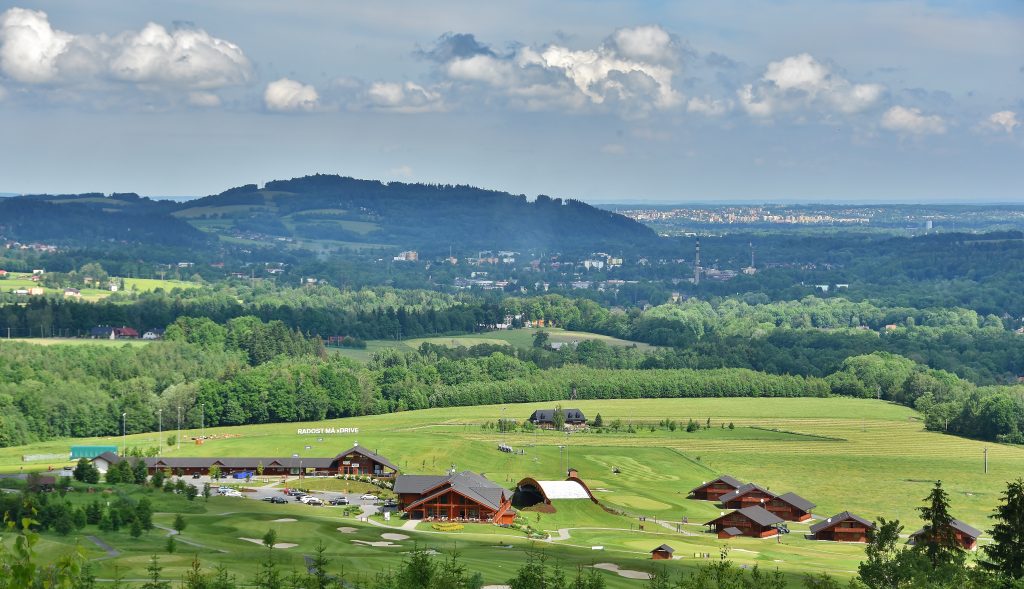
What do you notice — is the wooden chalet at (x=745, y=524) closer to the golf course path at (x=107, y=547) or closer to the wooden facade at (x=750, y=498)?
the wooden facade at (x=750, y=498)

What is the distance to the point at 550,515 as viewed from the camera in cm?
9000

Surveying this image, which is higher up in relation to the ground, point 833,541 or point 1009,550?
point 1009,550

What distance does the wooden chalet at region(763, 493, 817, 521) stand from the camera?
94.7m

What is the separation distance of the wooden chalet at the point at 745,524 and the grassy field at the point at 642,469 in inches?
68.4

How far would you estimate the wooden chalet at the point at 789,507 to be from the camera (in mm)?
94688

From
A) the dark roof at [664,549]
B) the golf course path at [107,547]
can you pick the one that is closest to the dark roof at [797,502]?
the dark roof at [664,549]

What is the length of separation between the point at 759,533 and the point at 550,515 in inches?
557

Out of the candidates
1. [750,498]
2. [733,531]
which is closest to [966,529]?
[733,531]

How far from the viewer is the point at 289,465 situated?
105 meters

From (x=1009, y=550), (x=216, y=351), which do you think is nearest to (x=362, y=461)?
(x=1009, y=550)

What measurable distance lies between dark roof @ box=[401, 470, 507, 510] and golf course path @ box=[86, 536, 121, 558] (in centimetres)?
2300

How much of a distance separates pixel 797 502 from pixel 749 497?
11.4ft

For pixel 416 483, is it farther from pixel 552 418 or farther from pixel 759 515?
pixel 552 418

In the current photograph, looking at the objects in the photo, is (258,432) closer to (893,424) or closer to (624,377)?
(624,377)
